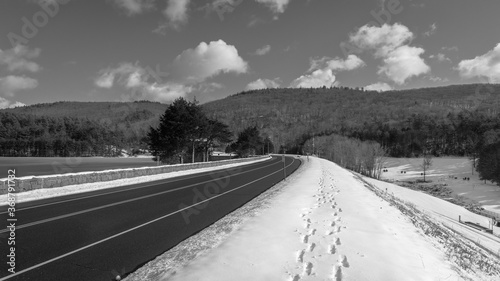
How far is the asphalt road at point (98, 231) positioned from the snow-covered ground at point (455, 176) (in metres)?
54.4

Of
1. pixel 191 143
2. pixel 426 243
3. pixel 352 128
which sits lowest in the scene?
pixel 426 243

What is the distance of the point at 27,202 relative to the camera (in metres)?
12.5

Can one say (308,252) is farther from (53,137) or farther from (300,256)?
(53,137)

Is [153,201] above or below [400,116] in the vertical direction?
below

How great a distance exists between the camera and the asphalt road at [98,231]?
5609 millimetres

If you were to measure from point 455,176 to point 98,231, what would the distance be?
340ft

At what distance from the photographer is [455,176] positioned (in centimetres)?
8788

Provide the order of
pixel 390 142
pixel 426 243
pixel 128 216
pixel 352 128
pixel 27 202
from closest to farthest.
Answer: pixel 426 243, pixel 128 216, pixel 27 202, pixel 390 142, pixel 352 128

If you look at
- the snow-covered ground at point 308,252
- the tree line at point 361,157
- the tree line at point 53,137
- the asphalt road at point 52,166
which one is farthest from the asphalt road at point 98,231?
the tree line at point 53,137

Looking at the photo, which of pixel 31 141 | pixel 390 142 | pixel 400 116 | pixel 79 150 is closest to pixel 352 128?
pixel 390 142

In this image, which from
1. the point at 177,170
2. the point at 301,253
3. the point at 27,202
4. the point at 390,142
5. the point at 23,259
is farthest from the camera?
the point at 390,142

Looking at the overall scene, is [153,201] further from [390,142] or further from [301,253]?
[390,142]

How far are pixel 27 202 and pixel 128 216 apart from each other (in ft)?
19.4

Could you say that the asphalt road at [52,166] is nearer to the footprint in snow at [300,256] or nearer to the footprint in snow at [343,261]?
→ the footprint in snow at [300,256]
